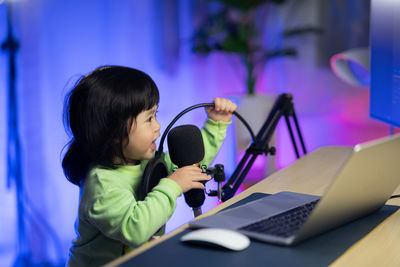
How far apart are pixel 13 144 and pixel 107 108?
123cm

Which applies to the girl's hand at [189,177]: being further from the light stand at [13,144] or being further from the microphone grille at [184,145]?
the light stand at [13,144]

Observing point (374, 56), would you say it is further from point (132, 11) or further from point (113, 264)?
point (132, 11)

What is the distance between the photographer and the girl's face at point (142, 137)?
3.59 ft

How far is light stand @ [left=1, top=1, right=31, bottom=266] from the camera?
6.77 feet

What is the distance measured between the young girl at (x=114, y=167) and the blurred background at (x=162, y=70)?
2.70ft

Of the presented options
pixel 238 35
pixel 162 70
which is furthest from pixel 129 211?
pixel 238 35

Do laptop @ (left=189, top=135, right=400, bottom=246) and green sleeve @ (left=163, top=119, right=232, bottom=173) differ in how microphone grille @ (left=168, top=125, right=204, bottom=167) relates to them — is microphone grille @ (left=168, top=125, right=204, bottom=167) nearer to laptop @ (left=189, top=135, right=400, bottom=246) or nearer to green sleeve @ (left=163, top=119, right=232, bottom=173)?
laptop @ (left=189, top=135, right=400, bottom=246)

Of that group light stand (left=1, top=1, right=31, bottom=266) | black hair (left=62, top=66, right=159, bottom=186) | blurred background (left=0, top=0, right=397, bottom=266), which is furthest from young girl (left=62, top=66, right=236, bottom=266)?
light stand (left=1, top=1, right=31, bottom=266)

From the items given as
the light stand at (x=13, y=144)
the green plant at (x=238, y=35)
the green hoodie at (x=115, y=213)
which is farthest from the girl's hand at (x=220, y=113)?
the green plant at (x=238, y=35)

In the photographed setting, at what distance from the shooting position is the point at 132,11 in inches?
110

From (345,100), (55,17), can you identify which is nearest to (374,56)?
(55,17)

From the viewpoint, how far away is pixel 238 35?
3.61m

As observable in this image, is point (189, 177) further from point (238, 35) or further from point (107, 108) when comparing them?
point (238, 35)

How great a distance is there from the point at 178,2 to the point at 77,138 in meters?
2.41
